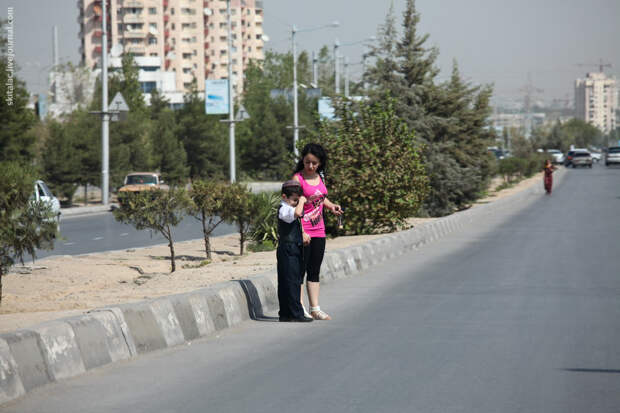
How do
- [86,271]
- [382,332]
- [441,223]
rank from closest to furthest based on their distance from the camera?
1. [382,332]
2. [86,271]
3. [441,223]

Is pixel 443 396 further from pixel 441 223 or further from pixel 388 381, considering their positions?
pixel 441 223

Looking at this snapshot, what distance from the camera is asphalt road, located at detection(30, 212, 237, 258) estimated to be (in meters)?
23.1

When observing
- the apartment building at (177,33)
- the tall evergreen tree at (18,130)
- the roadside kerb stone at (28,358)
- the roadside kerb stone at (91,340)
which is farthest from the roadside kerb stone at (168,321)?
the apartment building at (177,33)

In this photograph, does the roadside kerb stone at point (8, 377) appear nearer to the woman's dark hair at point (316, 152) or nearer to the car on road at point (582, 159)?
the woman's dark hair at point (316, 152)

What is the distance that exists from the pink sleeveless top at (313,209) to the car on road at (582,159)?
92617 millimetres

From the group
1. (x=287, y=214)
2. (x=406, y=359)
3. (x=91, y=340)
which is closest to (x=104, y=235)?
(x=287, y=214)

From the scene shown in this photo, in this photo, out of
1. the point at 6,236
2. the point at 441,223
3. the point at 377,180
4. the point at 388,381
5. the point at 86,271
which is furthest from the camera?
the point at 441,223

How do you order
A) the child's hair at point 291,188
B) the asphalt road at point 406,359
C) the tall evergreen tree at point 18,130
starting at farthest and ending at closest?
the tall evergreen tree at point 18,130, the child's hair at point 291,188, the asphalt road at point 406,359

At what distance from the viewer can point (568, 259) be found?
55.6 feet

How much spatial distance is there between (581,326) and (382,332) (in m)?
1.88

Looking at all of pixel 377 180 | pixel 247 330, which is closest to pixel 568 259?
pixel 377 180

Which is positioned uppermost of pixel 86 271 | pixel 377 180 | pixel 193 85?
pixel 193 85

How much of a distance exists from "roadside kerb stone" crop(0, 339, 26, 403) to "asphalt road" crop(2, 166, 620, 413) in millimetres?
95

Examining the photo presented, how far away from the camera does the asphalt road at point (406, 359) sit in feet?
20.5
